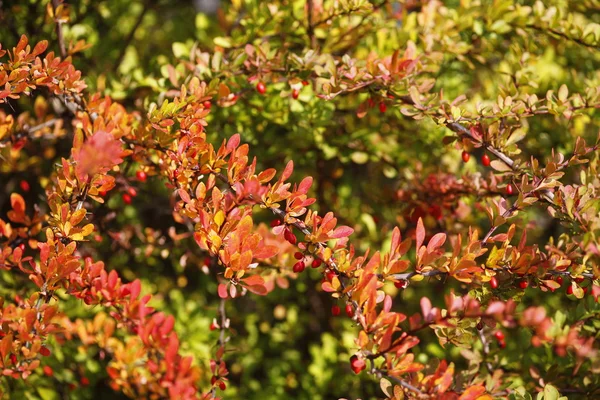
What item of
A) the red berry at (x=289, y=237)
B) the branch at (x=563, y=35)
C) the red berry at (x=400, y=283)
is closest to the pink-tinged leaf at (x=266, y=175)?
the red berry at (x=289, y=237)

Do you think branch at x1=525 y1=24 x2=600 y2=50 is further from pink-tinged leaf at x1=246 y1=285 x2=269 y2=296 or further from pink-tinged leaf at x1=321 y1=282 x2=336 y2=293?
pink-tinged leaf at x1=246 y1=285 x2=269 y2=296

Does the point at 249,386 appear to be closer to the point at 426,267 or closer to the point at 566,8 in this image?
the point at 426,267

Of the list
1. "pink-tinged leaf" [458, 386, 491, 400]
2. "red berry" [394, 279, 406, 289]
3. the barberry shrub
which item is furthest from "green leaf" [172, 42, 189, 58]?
"pink-tinged leaf" [458, 386, 491, 400]

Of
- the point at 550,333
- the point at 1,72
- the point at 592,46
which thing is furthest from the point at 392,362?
the point at 592,46

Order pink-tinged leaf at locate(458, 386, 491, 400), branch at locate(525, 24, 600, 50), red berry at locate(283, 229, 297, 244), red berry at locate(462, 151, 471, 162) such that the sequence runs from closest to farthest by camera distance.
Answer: pink-tinged leaf at locate(458, 386, 491, 400)
red berry at locate(283, 229, 297, 244)
red berry at locate(462, 151, 471, 162)
branch at locate(525, 24, 600, 50)

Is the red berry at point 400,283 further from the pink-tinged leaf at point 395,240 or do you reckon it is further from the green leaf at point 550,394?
the green leaf at point 550,394

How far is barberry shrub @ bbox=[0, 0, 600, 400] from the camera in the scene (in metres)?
1.18

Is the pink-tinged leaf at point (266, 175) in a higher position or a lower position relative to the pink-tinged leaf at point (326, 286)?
higher

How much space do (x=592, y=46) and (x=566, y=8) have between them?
0.45 meters

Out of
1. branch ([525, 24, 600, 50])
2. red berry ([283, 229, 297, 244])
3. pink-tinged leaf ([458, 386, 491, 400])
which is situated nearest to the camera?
pink-tinged leaf ([458, 386, 491, 400])

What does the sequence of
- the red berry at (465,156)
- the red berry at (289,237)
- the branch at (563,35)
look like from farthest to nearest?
the branch at (563,35)
the red berry at (465,156)
the red berry at (289,237)

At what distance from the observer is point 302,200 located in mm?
1203

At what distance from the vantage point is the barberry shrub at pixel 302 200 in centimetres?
118

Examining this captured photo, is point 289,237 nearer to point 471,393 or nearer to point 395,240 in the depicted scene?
point 395,240
